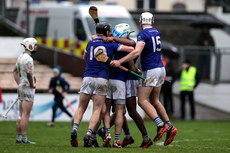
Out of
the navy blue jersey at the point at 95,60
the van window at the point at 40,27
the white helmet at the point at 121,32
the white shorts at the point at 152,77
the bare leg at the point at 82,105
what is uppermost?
the white helmet at the point at 121,32

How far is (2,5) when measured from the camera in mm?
30234

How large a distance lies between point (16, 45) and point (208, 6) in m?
11.4

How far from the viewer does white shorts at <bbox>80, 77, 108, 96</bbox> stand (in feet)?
37.9

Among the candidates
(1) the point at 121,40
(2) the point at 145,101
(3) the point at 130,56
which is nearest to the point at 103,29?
(1) the point at 121,40

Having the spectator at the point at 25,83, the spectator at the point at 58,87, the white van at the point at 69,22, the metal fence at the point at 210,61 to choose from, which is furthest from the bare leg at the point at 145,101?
the metal fence at the point at 210,61

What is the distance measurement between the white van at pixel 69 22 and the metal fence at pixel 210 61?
2.83 m

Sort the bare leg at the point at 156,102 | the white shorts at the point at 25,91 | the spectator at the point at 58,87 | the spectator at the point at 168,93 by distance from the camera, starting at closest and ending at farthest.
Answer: the bare leg at the point at 156,102
the white shorts at the point at 25,91
the spectator at the point at 58,87
the spectator at the point at 168,93

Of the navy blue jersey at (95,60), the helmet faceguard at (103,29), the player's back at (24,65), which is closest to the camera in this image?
the navy blue jersey at (95,60)

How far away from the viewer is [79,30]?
24.5 m

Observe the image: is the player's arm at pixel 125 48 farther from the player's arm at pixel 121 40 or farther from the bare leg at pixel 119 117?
the bare leg at pixel 119 117

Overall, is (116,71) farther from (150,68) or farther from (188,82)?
(188,82)

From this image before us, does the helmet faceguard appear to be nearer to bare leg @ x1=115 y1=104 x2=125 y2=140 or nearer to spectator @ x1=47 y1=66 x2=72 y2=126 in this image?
bare leg @ x1=115 y1=104 x2=125 y2=140

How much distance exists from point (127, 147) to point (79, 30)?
1290 centimetres

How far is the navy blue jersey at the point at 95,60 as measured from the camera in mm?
11555
